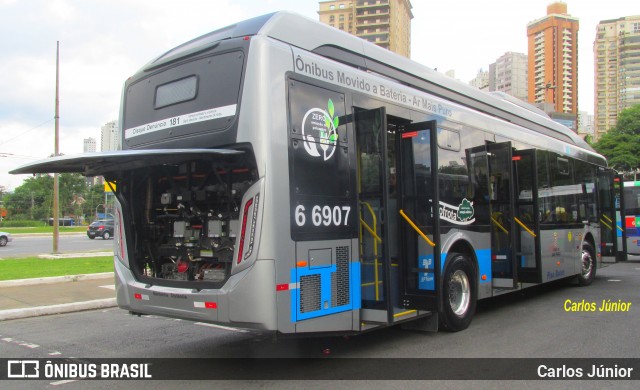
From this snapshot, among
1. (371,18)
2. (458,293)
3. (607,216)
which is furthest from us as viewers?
(371,18)

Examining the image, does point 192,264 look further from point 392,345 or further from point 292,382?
point 392,345

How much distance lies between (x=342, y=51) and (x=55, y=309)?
7.15 m

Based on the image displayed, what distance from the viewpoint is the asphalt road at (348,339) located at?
600cm

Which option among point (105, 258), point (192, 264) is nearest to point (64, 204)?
point (105, 258)

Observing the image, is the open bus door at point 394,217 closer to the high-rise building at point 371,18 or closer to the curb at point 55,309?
the curb at point 55,309

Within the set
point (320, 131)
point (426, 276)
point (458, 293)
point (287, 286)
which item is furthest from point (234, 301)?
point (458, 293)

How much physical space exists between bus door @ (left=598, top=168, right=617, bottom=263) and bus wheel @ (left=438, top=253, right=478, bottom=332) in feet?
23.4

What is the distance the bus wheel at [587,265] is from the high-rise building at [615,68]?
2618 inches

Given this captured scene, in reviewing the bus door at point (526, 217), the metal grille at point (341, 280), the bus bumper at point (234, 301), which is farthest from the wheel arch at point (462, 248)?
the bus bumper at point (234, 301)

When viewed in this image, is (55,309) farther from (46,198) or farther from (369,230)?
(46,198)

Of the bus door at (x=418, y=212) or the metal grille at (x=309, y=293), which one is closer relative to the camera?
the metal grille at (x=309, y=293)

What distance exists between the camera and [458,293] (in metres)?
7.12

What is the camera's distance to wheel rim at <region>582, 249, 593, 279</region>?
11.4m

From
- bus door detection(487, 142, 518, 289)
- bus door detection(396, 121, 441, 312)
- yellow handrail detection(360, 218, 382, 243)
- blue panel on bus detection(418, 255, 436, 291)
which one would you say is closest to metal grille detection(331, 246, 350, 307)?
yellow handrail detection(360, 218, 382, 243)
